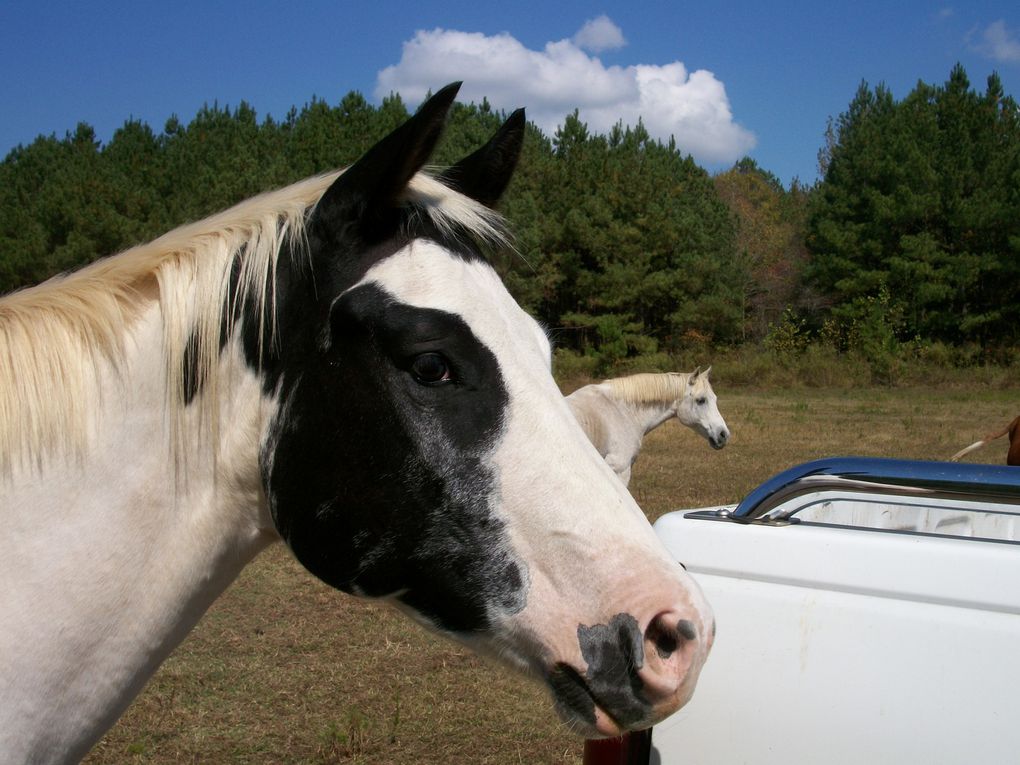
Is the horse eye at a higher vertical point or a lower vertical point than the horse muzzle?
higher

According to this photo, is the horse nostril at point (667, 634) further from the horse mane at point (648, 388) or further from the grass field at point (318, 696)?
the horse mane at point (648, 388)

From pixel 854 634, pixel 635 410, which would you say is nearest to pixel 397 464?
pixel 854 634

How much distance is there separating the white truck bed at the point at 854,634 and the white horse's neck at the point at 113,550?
3.28ft

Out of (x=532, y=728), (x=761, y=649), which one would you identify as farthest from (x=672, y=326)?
(x=761, y=649)

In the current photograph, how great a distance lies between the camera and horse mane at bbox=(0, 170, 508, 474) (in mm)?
1272

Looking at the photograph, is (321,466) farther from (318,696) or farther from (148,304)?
(318,696)

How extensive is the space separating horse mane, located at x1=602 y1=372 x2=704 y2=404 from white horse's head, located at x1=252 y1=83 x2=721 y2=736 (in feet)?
28.8

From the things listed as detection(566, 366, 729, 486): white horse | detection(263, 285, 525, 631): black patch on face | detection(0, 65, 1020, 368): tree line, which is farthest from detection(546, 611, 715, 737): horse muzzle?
detection(0, 65, 1020, 368): tree line

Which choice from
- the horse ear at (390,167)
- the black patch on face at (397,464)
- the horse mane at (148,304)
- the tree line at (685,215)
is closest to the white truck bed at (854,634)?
the black patch on face at (397,464)

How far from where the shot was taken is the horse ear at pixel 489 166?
1627mm

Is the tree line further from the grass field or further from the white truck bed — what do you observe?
the white truck bed

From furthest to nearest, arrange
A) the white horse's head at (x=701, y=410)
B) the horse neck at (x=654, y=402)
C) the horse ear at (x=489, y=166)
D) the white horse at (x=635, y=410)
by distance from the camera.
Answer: the white horse's head at (x=701, y=410), the horse neck at (x=654, y=402), the white horse at (x=635, y=410), the horse ear at (x=489, y=166)

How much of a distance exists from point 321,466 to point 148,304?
43 cm

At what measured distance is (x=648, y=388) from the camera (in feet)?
33.8
